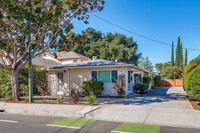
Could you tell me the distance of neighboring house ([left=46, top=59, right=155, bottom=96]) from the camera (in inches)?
769

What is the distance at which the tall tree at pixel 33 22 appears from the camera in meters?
14.1

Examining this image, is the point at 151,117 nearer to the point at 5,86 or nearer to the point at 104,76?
the point at 104,76

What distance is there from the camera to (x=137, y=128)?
824cm

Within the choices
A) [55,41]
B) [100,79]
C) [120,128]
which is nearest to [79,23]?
[55,41]

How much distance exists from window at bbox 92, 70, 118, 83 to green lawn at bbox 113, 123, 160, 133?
10.8 m

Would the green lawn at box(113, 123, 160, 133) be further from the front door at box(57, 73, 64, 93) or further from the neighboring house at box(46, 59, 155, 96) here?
the front door at box(57, 73, 64, 93)

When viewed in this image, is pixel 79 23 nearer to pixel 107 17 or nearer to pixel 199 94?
pixel 107 17

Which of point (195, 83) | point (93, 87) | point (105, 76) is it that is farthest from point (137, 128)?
point (105, 76)

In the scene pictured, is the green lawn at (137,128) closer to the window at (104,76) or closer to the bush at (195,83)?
the bush at (195,83)

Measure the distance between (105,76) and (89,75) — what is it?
5.39 feet

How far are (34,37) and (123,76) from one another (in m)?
8.03

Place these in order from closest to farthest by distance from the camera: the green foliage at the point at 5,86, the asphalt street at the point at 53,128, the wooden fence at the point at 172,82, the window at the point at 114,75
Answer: the asphalt street at the point at 53,128, the green foliage at the point at 5,86, the window at the point at 114,75, the wooden fence at the point at 172,82

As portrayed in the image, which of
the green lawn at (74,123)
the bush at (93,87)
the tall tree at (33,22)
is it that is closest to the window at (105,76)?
the bush at (93,87)

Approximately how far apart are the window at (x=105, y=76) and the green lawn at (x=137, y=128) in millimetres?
10793
